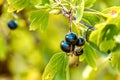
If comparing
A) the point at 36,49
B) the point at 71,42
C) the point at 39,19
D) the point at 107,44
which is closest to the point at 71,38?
the point at 71,42

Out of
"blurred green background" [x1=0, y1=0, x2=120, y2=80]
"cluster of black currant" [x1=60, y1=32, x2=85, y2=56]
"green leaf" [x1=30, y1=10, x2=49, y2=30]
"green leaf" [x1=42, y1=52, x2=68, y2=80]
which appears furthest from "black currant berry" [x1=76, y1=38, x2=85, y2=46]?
"blurred green background" [x1=0, y1=0, x2=120, y2=80]

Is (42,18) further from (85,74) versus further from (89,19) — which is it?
(85,74)

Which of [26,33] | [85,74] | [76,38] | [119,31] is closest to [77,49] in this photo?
[76,38]

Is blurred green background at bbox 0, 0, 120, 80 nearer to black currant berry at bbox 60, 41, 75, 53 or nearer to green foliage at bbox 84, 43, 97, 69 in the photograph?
green foliage at bbox 84, 43, 97, 69

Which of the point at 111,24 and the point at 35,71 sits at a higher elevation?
the point at 111,24

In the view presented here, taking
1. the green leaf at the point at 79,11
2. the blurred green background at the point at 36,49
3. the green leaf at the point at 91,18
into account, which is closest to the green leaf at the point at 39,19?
the green leaf at the point at 91,18

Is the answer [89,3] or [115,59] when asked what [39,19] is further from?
[115,59]
